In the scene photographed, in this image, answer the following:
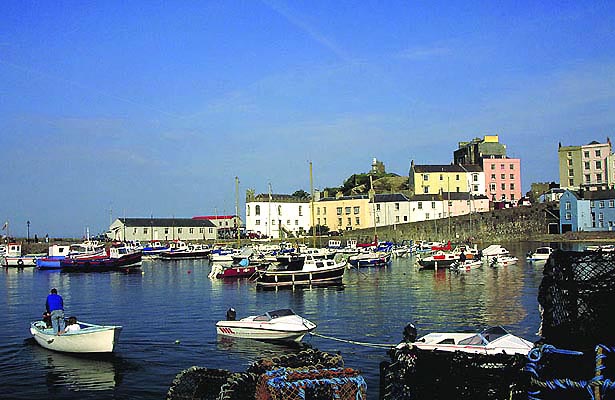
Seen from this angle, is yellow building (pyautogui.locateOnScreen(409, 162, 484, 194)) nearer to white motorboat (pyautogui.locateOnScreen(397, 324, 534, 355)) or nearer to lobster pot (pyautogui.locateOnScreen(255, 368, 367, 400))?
white motorboat (pyautogui.locateOnScreen(397, 324, 534, 355))

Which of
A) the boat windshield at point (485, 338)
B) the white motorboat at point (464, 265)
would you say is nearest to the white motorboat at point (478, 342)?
the boat windshield at point (485, 338)

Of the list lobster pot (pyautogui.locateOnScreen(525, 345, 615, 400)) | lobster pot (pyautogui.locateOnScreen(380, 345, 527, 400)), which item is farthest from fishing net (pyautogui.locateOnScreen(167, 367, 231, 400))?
lobster pot (pyautogui.locateOnScreen(525, 345, 615, 400))

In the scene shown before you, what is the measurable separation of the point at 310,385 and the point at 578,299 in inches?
123

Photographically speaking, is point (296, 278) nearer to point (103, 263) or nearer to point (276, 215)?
point (103, 263)

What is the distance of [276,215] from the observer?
114 meters

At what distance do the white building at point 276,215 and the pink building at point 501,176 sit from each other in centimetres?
3329

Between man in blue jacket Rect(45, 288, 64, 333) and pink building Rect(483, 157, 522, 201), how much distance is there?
99507 mm

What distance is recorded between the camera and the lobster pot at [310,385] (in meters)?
7.23

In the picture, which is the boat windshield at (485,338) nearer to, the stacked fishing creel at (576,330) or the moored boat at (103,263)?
the stacked fishing creel at (576,330)

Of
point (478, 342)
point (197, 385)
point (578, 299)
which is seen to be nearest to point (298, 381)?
point (578, 299)

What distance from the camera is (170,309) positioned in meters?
36.2

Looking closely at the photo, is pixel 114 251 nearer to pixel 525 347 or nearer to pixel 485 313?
pixel 485 313

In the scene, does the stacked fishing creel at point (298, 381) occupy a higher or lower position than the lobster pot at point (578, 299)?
lower

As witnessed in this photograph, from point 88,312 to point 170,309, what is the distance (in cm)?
500
